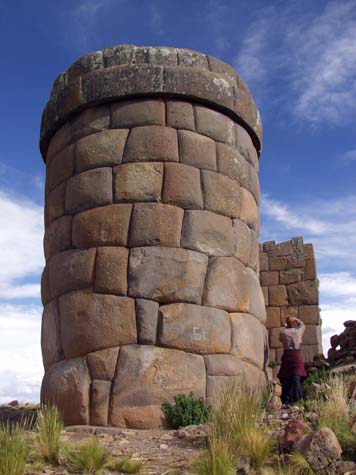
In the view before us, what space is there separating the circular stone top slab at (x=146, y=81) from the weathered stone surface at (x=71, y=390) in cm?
298

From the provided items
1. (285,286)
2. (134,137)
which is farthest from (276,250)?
(134,137)

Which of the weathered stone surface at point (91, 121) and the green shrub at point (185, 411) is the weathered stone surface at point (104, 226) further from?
the green shrub at point (185, 411)

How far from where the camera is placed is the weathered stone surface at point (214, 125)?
7246mm

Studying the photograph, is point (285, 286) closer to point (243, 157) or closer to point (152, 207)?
point (243, 157)

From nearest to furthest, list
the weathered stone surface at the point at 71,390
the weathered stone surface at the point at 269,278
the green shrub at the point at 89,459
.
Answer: the green shrub at the point at 89,459, the weathered stone surface at the point at 71,390, the weathered stone surface at the point at 269,278

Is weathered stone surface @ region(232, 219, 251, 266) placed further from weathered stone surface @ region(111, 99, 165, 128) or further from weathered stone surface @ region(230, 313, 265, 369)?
weathered stone surface @ region(111, 99, 165, 128)

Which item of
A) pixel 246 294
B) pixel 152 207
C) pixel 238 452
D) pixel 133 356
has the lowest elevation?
pixel 238 452

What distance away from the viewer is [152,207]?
21.9 ft

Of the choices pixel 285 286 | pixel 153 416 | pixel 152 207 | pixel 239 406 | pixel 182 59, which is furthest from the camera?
pixel 285 286

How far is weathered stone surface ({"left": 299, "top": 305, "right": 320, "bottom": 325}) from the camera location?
47.0 ft

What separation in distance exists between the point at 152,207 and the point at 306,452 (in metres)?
3.10

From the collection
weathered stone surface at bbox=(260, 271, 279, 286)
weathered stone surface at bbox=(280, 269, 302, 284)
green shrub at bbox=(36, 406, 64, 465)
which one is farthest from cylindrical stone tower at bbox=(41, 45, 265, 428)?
weathered stone surface at bbox=(260, 271, 279, 286)

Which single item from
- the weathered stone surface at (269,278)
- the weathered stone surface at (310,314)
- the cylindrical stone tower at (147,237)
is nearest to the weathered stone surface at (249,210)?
the cylindrical stone tower at (147,237)

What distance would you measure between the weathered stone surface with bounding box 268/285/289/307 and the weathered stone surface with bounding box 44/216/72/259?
8463 millimetres
